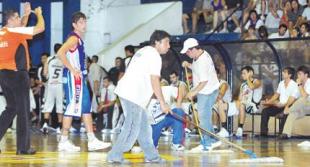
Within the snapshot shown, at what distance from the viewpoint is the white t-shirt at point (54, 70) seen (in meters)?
21.6

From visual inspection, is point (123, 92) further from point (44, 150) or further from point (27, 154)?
point (44, 150)

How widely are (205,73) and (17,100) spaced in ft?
11.5

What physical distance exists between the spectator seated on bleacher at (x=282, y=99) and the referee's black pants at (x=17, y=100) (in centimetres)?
875

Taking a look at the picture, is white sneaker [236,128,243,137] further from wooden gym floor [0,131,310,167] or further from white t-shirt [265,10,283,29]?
white t-shirt [265,10,283,29]

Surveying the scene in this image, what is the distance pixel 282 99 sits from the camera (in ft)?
65.8

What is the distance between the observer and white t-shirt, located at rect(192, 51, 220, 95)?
47.0ft

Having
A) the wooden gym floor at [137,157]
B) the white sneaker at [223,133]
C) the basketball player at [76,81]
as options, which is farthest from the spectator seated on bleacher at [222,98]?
the basketball player at [76,81]

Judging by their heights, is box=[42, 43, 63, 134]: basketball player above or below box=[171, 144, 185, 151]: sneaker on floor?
above

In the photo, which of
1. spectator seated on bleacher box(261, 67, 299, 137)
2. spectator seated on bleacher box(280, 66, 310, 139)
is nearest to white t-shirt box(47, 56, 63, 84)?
spectator seated on bleacher box(261, 67, 299, 137)

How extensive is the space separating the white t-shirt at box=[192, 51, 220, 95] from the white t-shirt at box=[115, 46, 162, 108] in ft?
10.6

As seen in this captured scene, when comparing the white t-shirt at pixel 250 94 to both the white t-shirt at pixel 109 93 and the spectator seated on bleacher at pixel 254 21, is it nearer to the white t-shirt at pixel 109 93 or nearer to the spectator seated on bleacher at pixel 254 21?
the spectator seated on bleacher at pixel 254 21

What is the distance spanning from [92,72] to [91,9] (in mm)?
5024

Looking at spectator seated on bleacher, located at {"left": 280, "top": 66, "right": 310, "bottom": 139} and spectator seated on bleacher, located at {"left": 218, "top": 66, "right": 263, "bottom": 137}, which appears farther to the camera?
spectator seated on bleacher, located at {"left": 218, "top": 66, "right": 263, "bottom": 137}

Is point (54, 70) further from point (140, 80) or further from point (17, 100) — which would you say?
point (140, 80)
